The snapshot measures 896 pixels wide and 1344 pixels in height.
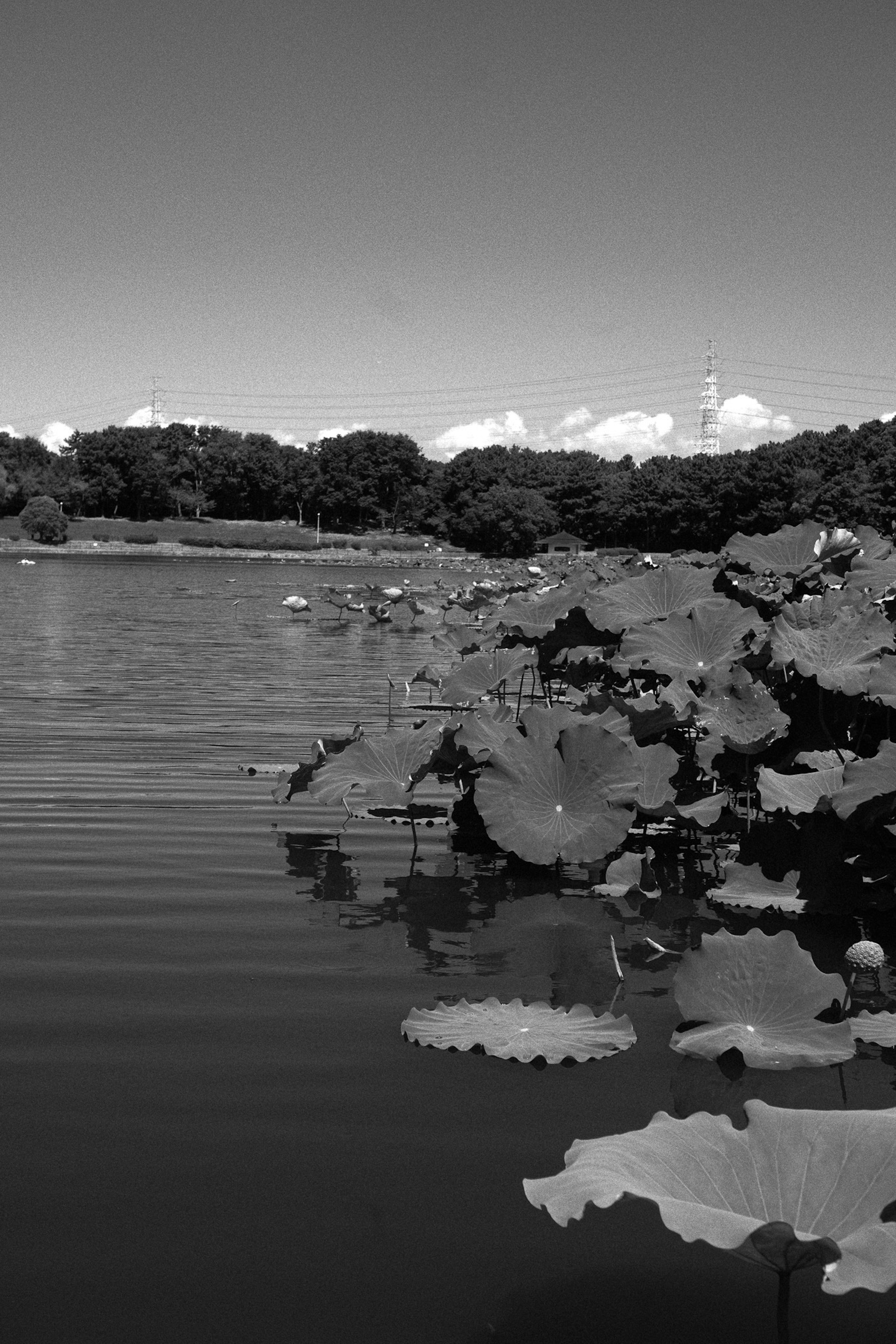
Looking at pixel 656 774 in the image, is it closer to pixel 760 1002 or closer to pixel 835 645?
pixel 835 645

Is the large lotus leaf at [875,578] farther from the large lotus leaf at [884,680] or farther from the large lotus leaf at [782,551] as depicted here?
the large lotus leaf at [884,680]

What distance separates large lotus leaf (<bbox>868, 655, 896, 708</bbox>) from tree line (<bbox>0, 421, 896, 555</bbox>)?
87.5 meters

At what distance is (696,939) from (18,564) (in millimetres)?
59343

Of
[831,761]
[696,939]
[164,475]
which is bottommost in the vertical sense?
[696,939]

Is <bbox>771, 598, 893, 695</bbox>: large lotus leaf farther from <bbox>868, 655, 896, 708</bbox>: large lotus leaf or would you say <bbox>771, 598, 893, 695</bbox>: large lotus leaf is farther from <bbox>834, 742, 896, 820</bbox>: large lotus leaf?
<bbox>834, 742, 896, 820</bbox>: large lotus leaf

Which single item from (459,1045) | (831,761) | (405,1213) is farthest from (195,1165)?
(831,761)

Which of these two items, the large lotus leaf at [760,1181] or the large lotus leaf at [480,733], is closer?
the large lotus leaf at [760,1181]

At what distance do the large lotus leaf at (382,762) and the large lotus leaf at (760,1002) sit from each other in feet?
7.44

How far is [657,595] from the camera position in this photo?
568 cm

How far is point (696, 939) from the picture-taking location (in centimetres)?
396

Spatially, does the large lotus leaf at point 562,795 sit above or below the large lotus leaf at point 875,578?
below

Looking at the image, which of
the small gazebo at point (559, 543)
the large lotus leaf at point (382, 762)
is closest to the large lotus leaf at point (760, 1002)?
the large lotus leaf at point (382, 762)

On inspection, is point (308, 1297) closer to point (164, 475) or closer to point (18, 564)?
point (18, 564)

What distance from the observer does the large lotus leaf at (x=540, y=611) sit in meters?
5.96
